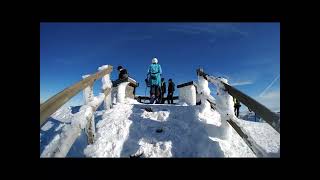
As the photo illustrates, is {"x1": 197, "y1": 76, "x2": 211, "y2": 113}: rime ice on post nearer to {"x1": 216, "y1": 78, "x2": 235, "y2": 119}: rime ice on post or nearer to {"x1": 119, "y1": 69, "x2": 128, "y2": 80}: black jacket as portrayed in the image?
{"x1": 216, "y1": 78, "x2": 235, "y2": 119}: rime ice on post

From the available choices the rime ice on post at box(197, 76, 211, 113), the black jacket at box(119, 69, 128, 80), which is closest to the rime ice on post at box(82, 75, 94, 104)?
the rime ice on post at box(197, 76, 211, 113)

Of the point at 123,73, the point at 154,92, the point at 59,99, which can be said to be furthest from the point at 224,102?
the point at 123,73

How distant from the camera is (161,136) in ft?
17.4

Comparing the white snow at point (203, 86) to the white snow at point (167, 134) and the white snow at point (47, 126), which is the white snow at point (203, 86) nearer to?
the white snow at point (167, 134)

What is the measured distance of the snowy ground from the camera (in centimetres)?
489

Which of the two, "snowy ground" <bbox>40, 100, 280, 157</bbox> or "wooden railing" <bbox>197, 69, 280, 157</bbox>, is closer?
"wooden railing" <bbox>197, 69, 280, 157</bbox>

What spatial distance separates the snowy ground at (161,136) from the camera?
4.89 meters

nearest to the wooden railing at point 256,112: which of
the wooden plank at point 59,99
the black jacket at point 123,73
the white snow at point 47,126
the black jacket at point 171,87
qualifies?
the wooden plank at point 59,99

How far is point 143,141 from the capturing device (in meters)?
5.11

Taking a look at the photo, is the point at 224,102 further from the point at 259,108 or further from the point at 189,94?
the point at 189,94

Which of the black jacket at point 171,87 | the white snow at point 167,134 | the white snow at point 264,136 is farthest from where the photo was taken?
the black jacket at point 171,87
